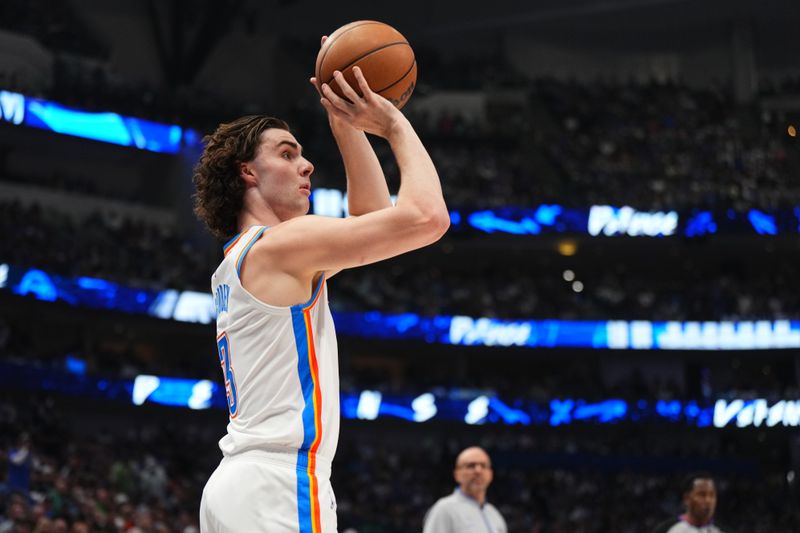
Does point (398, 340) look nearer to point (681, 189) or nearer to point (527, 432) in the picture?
point (527, 432)

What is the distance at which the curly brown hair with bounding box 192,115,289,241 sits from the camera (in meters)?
3.50

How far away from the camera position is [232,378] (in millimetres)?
3369

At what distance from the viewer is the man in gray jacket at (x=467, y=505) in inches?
320

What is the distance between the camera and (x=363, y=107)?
335cm

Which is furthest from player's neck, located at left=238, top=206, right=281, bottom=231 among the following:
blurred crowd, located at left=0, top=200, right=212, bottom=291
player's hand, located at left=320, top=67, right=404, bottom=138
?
blurred crowd, located at left=0, top=200, right=212, bottom=291

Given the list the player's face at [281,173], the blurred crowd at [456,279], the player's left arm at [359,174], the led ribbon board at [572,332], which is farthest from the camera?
the led ribbon board at [572,332]

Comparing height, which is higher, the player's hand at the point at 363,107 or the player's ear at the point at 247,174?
the player's hand at the point at 363,107

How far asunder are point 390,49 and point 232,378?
119 centimetres

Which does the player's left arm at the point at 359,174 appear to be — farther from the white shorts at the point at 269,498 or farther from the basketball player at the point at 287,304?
the white shorts at the point at 269,498

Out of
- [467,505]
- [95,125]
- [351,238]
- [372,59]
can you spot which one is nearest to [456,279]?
[95,125]

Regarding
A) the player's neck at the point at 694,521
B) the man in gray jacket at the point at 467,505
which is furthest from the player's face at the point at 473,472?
the player's neck at the point at 694,521

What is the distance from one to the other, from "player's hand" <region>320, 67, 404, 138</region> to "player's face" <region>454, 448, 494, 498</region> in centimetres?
515

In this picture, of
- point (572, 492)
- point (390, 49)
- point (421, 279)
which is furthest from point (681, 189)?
point (390, 49)

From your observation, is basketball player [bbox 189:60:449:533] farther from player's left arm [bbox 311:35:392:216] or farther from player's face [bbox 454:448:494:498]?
player's face [bbox 454:448:494:498]
